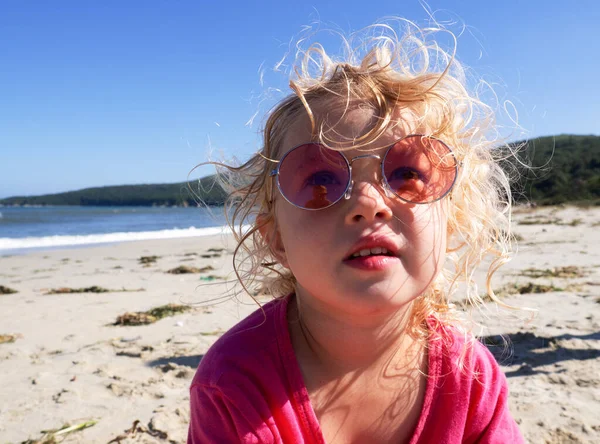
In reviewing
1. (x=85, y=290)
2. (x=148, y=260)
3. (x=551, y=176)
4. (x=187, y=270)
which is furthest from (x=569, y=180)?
(x=85, y=290)

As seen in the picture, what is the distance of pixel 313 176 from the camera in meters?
1.65

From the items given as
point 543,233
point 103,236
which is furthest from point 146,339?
point 103,236

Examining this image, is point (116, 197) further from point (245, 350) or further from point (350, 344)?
point (350, 344)

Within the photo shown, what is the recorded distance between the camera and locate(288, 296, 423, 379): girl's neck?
5.79ft

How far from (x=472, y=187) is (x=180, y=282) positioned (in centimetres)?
641

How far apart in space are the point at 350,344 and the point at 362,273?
1.30 ft

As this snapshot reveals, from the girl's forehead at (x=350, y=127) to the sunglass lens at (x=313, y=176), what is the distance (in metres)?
0.05

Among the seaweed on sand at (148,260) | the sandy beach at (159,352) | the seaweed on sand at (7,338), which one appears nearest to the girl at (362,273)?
the sandy beach at (159,352)

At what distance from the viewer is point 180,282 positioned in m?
7.83

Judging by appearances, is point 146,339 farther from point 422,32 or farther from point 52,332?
point 422,32

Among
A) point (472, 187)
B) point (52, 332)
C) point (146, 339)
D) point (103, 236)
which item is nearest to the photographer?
point (472, 187)

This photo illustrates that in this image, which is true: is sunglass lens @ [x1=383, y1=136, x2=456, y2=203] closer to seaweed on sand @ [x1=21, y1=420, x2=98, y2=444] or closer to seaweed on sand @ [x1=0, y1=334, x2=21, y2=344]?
seaweed on sand @ [x1=21, y1=420, x2=98, y2=444]

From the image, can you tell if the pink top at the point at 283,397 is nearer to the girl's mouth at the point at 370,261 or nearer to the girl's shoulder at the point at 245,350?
the girl's shoulder at the point at 245,350

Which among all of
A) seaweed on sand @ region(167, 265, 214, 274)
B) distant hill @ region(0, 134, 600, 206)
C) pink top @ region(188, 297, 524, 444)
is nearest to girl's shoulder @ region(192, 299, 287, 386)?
pink top @ region(188, 297, 524, 444)
